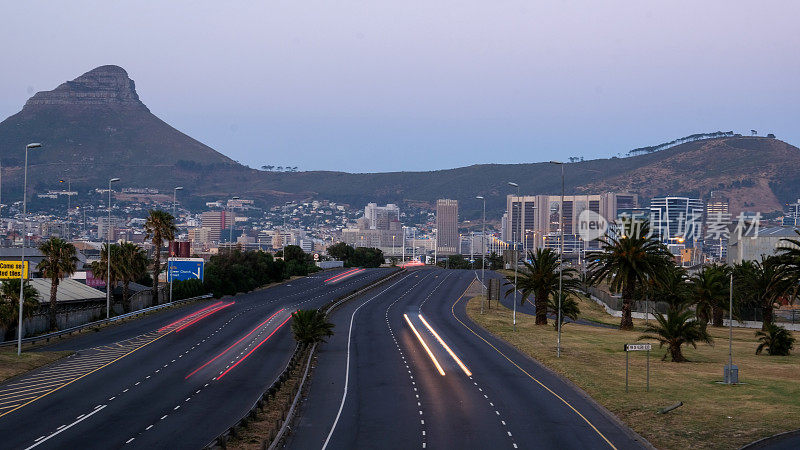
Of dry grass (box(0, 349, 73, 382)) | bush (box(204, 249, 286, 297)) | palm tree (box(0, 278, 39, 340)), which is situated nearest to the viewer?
dry grass (box(0, 349, 73, 382))

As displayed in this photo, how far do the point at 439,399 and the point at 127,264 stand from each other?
53948 mm

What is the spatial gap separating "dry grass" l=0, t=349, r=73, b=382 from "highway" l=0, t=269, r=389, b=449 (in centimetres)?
92

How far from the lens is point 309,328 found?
61281mm

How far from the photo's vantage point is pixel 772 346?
62.7 meters

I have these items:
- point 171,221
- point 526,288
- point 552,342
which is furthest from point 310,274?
point 552,342

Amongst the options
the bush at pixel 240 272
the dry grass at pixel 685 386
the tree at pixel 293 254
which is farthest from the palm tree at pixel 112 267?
the tree at pixel 293 254

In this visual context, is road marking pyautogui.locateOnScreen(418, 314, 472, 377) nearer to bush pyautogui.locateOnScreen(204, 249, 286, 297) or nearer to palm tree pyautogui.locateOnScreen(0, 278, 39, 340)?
palm tree pyautogui.locateOnScreen(0, 278, 39, 340)

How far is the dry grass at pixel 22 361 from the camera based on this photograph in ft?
155

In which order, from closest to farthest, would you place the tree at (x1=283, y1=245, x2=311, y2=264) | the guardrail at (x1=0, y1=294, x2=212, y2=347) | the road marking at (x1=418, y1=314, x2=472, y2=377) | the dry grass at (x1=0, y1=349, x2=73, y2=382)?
the dry grass at (x1=0, y1=349, x2=73, y2=382) → the road marking at (x1=418, y1=314, x2=472, y2=377) → the guardrail at (x1=0, y1=294, x2=212, y2=347) → the tree at (x1=283, y1=245, x2=311, y2=264)

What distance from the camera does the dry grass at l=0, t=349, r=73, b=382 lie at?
155 feet

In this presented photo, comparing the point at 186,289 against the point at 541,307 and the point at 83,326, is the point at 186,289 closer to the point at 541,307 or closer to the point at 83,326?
the point at 83,326

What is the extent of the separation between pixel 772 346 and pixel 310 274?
97745 millimetres

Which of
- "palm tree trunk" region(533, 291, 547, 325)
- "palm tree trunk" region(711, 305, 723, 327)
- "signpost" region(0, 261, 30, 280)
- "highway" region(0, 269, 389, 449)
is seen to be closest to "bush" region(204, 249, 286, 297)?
"highway" region(0, 269, 389, 449)

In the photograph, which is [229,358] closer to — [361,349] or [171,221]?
[361,349]
